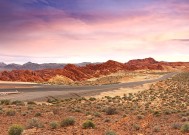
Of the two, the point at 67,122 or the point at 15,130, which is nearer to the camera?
the point at 15,130

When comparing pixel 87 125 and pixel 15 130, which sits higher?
pixel 15 130

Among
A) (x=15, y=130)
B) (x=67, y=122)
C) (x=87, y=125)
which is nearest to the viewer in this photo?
(x=15, y=130)

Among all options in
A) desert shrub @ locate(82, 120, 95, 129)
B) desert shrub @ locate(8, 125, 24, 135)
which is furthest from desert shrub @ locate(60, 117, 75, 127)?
desert shrub @ locate(8, 125, 24, 135)

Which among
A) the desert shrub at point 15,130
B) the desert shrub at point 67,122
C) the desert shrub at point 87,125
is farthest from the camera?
the desert shrub at point 67,122

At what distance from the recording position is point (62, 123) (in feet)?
61.9

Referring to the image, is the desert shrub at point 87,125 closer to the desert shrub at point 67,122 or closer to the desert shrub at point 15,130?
the desert shrub at point 67,122

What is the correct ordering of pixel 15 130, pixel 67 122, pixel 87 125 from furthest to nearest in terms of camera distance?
pixel 67 122 < pixel 87 125 < pixel 15 130

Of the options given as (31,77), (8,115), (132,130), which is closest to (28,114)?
(8,115)

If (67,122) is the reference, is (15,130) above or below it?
above

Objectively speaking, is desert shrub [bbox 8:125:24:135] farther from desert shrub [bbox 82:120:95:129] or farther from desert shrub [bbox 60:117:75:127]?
desert shrub [bbox 82:120:95:129]

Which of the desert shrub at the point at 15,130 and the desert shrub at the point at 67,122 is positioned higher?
the desert shrub at the point at 15,130

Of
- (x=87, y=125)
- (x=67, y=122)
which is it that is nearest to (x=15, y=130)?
(x=67, y=122)

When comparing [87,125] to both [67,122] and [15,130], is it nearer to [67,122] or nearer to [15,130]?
[67,122]

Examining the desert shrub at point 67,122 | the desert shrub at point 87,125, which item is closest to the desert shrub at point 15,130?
the desert shrub at point 67,122
